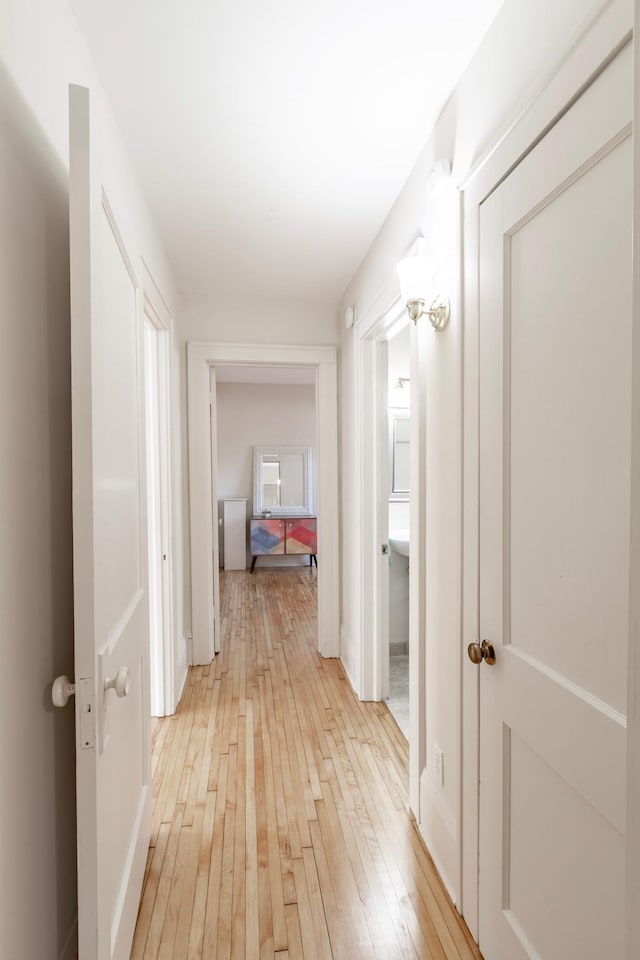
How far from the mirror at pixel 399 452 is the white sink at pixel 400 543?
0.31 meters

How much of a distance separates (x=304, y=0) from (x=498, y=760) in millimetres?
1921

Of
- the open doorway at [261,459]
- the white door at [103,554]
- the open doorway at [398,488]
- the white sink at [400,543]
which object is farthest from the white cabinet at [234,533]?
the white door at [103,554]

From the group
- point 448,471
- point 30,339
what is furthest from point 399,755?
point 30,339

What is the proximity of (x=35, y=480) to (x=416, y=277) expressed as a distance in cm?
126

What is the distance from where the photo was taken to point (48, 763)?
107cm

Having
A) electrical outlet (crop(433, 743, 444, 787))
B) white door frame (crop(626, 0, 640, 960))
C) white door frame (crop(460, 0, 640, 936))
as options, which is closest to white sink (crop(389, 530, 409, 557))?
electrical outlet (crop(433, 743, 444, 787))

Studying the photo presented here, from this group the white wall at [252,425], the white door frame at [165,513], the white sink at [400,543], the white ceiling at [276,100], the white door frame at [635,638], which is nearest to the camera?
the white door frame at [635,638]

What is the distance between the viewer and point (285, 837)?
172cm

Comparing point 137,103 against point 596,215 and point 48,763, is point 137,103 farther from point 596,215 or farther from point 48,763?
point 48,763

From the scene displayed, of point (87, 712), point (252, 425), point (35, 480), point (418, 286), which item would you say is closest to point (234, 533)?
point (252, 425)

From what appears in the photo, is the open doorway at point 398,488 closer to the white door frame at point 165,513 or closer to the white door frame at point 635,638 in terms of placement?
the white door frame at point 165,513

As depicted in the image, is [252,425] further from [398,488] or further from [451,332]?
[451,332]

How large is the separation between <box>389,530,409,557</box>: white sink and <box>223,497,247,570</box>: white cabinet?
3.32 m

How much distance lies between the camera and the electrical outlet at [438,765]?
1607mm
